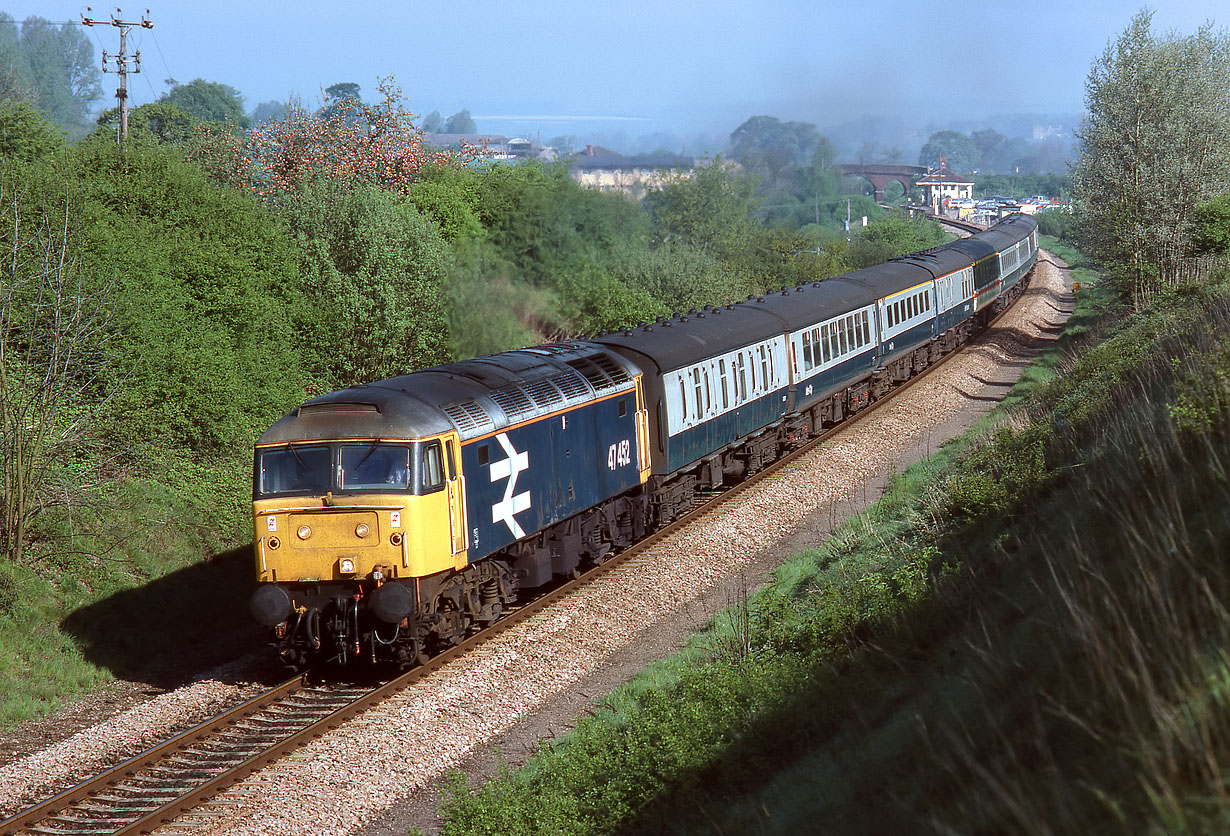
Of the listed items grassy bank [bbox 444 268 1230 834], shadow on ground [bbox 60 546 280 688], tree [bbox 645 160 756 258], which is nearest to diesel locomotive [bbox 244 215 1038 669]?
shadow on ground [bbox 60 546 280 688]

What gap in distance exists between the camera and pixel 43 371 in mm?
22312

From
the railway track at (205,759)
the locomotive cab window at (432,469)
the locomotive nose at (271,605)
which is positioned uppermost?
the locomotive cab window at (432,469)

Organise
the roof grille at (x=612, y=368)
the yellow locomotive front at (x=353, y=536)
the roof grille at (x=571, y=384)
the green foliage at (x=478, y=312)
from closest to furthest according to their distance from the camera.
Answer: the yellow locomotive front at (x=353, y=536)
the roof grille at (x=571, y=384)
the roof grille at (x=612, y=368)
the green foliage at (x=478, y=312)

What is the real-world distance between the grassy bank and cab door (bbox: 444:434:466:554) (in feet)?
9.56

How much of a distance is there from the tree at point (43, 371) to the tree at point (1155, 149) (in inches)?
1381

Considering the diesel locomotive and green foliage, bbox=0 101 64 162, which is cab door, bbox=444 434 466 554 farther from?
green foliage, bbox=0 101 64 162

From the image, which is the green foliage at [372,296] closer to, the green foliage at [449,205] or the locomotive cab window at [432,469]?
the green foliage at [449,205]

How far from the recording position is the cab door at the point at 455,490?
1444cm

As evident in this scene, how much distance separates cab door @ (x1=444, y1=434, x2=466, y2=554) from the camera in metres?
14.4

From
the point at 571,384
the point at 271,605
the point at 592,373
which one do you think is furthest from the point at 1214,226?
the point at 271,605

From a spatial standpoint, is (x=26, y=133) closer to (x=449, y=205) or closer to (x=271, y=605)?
(x=449, y=205)

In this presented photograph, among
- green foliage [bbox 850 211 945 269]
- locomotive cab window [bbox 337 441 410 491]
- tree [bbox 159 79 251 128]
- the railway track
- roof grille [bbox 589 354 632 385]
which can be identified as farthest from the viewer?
tree [bbox 159 79 251 128]

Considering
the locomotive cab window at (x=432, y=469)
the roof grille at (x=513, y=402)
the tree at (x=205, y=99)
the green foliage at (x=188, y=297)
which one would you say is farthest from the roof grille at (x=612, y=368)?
the tree at (x=205, y=99)

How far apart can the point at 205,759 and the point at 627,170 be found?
452 ft
